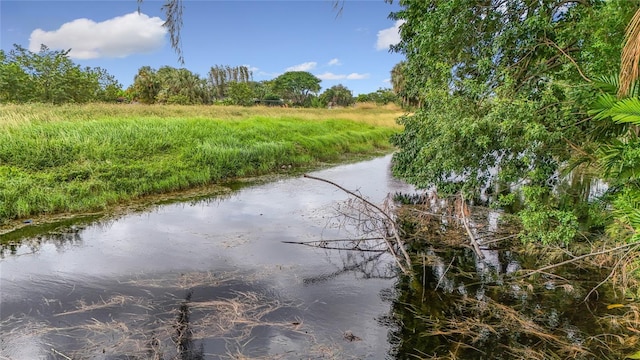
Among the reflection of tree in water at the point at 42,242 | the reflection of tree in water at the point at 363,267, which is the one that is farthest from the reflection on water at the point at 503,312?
the reflection of tree in water at the point at 42,242

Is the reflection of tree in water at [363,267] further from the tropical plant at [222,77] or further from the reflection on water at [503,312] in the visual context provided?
the tropical plant at [222,77]

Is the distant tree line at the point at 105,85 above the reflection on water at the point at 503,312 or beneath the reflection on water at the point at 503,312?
above

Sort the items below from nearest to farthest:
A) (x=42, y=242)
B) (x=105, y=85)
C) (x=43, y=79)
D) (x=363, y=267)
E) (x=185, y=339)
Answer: (x=185, y=339) < (x=363, y=267) < (x=42, y=242) < (x=43, y=79) < (x=105, y=85)

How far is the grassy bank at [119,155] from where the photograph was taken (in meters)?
9.30

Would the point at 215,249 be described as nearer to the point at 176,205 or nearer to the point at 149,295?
the point at 149,295

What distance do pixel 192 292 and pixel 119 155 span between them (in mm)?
7744

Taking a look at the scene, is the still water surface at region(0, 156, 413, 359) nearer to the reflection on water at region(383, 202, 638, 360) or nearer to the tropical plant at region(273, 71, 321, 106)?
the reflection on water at region(383, 202, 638, 360)

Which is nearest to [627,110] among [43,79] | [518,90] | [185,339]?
[518,90]

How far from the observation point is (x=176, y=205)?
1028 centimetres

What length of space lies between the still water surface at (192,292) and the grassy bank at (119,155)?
1591mm

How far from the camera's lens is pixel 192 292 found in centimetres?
565

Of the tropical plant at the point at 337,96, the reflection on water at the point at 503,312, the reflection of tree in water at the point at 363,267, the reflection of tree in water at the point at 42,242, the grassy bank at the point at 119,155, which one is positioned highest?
the tropical plant at the point at 337,96

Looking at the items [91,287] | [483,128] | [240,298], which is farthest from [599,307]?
[91,287]

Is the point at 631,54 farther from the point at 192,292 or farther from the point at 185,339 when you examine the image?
the point at 192,292
